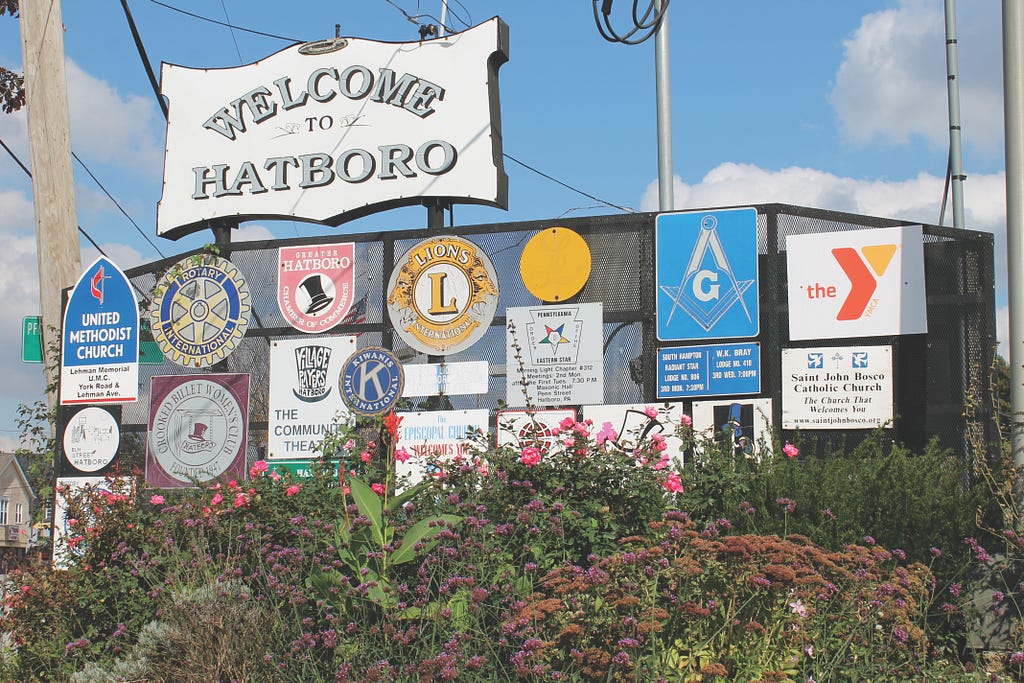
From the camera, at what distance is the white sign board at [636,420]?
909cm

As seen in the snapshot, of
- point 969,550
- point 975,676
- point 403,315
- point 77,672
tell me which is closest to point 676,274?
point 403,315

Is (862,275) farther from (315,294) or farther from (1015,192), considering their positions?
(315,294)

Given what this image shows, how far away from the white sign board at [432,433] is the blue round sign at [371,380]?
291mm

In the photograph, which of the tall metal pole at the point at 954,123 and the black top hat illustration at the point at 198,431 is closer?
the black top hat illustration at the point at 198,431

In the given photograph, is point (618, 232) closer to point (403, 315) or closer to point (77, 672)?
point (403, 315)

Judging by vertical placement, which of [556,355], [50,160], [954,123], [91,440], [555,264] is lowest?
[91,440]

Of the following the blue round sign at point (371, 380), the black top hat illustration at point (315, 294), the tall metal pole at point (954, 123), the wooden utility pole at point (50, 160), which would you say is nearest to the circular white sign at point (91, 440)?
the wooden utility pole at point (50, 160)

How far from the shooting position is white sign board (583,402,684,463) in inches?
358

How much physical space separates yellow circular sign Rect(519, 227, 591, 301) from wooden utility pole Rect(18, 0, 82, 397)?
4953 millimetres

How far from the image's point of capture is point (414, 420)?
1006 centimetres

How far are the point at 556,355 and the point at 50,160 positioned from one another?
5919mm

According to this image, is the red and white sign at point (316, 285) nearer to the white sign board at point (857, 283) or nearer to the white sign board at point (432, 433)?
the white sign board at point (432, 433)

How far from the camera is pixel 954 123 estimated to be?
16.5m

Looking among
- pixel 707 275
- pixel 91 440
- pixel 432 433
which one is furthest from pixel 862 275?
pixel 91 440
